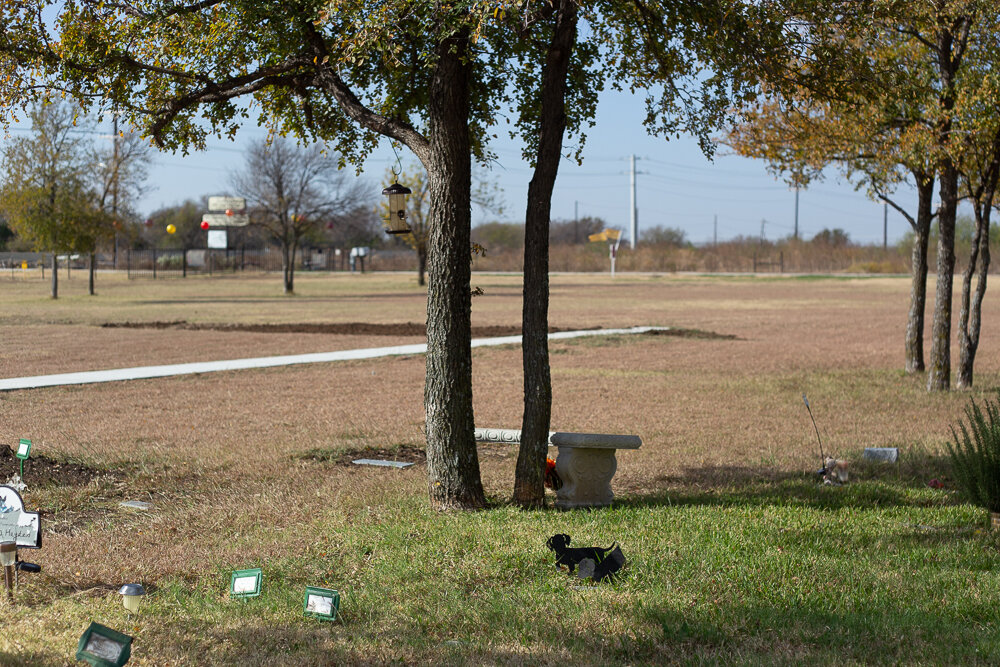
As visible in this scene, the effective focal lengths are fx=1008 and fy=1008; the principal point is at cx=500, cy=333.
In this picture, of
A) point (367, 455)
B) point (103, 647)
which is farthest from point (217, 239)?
point (103, 647)

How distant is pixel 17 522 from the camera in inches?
190

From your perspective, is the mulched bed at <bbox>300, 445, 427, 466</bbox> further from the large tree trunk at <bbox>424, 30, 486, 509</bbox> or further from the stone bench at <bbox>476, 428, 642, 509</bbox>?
the large tree trunk at <bbox>424, 30, 486, 509</bbox>

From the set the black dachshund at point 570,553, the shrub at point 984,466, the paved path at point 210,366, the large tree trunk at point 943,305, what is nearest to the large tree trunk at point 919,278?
the large tree trunk at point 943,305

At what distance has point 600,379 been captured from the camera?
1498cm

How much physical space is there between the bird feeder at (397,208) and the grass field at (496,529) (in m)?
2.10

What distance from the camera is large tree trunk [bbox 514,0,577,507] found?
6.84 metres

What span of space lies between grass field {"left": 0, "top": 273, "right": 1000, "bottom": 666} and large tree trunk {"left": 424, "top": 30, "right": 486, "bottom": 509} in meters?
0.64

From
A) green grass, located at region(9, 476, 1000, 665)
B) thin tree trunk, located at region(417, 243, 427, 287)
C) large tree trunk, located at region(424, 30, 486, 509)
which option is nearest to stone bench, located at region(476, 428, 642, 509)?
green grass, located at region(9, 476, 1000, 665)

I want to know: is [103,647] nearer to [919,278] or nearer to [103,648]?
[103,648]

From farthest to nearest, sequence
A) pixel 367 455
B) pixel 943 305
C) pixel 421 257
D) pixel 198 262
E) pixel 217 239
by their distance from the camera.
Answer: pixel 217 239 < pixel 198 262 < pixel 421 257 < pixel 943 305 < pixel 367 455

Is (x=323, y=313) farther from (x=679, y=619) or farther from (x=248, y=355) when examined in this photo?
(x=679, y=619)

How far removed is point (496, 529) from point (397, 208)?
4740 millimetres

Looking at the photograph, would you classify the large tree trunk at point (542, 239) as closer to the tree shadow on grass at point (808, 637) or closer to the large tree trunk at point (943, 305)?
the tree shadow on grass at point (808, 637)

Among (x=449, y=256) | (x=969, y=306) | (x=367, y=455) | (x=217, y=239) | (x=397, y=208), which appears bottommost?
(x=367, y=455)
